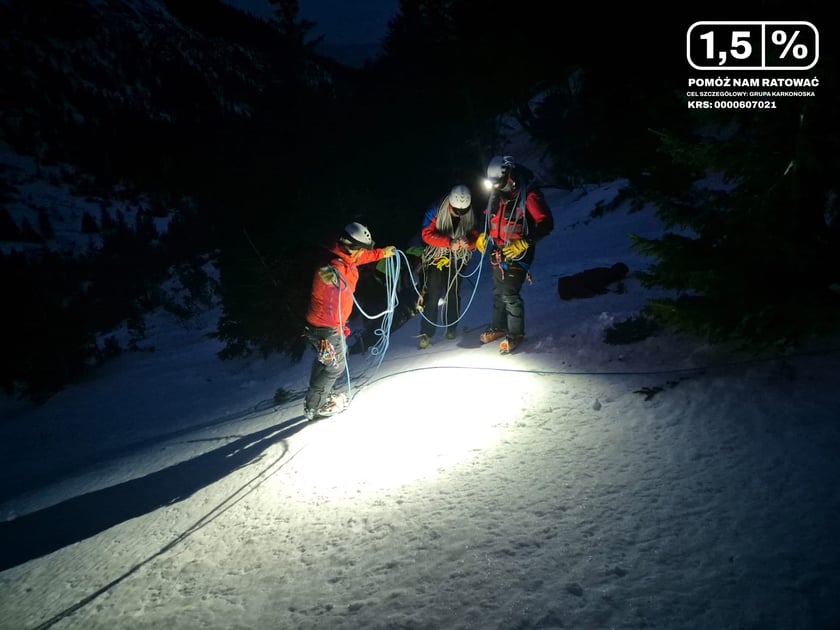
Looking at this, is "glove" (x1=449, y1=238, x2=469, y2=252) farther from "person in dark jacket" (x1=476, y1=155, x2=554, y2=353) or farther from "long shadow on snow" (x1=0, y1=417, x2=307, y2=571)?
"long shadow on snow" (x1=0, y1=417, x2=307, y2=571)

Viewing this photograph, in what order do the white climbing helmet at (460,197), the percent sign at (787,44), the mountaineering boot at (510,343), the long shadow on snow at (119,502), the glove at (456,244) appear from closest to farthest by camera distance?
1. the percent sign at (787,44)
2. the long shadow on snow at (119,502)
3. the mountaineering boot at (510,343)
4. the white climbing helmet at (460,197)
5. the glove at (456,244)

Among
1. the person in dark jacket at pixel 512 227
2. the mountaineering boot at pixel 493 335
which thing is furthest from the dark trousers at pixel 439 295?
the person in dark jacket at pixel 512 227

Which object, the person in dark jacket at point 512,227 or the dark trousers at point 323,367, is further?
the person in dark jacket at point 512,227

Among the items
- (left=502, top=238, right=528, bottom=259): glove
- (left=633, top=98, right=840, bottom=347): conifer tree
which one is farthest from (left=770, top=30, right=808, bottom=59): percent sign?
(left=502, top=238, right=528, bottom=259): glove

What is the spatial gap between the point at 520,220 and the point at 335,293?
Result: 2726 millimetres

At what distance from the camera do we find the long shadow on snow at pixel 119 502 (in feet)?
13.1

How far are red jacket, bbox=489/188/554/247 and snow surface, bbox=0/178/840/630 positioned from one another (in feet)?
4.99

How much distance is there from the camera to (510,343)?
5613 mm

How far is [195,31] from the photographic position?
58062 millimetres

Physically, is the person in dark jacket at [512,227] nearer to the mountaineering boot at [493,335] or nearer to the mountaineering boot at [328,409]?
the mountaineering boot at [493,335]

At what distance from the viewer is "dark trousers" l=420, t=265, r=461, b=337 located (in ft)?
23.5

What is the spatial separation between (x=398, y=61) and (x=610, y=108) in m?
12.9

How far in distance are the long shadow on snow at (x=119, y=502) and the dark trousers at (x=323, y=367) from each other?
38 cm

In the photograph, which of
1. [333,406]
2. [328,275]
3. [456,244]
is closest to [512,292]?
[456,244]
